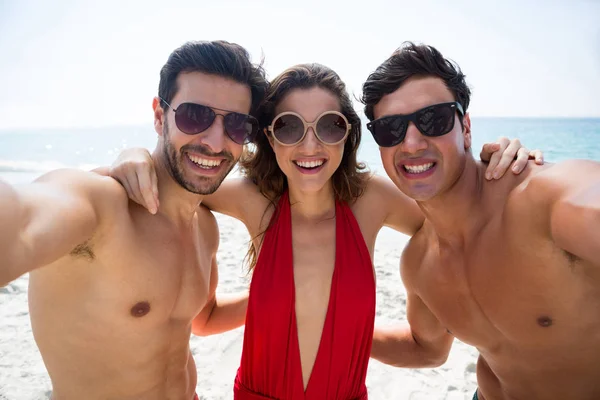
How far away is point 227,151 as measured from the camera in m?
2.69

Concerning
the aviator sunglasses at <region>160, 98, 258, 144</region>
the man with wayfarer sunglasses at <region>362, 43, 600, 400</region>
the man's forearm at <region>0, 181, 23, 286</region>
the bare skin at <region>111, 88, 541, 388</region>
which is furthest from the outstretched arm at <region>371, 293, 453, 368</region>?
the man's forearm at <region>0, 181, 23, 286</region>

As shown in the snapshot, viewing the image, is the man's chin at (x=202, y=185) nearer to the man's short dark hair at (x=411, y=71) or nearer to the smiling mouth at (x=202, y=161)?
the smiling mouth at (x=202, y=161)

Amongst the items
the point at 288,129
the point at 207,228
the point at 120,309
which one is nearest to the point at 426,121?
the point at 288,129

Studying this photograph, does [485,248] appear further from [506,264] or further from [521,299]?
[521,299]

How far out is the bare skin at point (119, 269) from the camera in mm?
1719

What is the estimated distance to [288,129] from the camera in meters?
2.81

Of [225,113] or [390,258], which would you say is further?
[390,258]

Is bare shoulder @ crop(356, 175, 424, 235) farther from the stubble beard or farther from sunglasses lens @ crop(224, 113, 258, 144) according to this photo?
the stubble beard

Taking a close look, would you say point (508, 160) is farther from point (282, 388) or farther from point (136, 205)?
point (136, 205)

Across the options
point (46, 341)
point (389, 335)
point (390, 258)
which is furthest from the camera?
point (390, 258)

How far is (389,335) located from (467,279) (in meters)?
1.13

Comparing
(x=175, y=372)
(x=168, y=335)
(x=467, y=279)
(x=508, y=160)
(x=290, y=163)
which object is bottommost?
(x=175, y=372)

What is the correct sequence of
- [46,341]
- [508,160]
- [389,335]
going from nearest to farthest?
[46,341] < [508,160] < [389,335]

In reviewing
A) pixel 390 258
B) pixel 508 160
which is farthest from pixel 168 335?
pixel 390 258
